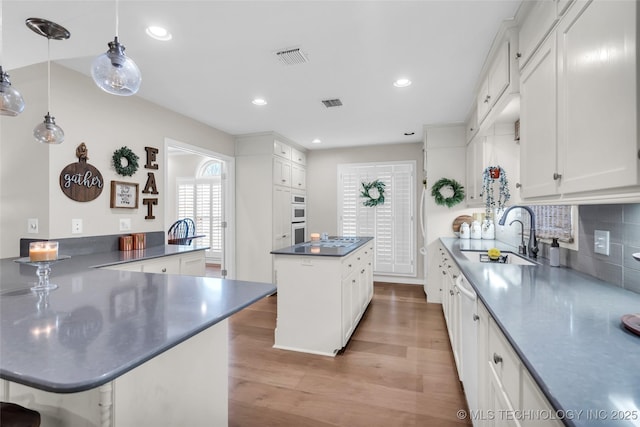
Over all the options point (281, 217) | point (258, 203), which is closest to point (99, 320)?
point (258, 203)

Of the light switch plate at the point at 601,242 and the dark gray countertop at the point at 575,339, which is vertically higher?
the light switch plate at the point at 601,242

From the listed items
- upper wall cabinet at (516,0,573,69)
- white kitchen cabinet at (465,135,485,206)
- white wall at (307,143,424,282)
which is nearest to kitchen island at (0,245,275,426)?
upper wall cabinet at (516,0,573,69)

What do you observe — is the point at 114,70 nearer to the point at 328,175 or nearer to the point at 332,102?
the point at 332,102

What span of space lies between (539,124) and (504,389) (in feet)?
4.16

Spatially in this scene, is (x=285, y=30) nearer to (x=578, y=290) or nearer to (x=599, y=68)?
(x=599, y=68)

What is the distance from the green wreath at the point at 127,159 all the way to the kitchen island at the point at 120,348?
5.33ft

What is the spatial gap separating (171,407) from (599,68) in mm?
1960

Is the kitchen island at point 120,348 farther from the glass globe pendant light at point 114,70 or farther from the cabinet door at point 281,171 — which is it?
the cabinet door at point 281,171

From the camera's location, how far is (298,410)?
189 centimetres

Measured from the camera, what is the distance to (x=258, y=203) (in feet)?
15.1

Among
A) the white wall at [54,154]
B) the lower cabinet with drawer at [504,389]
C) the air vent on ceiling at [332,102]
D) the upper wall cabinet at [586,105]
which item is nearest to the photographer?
the lower cabinet with drawer at [504,389]

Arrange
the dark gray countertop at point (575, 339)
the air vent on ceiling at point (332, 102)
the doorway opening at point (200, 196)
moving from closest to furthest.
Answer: the dark gray countertop at point (575, 339) → the air vent on ceiling at point (332, 102) → the doorway opening at point (200, 196)

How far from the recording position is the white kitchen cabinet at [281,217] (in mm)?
4625

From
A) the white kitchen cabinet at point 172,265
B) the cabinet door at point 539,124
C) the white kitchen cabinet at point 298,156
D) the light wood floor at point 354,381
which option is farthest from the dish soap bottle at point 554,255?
the white kitchen cabinet at point 298,156
